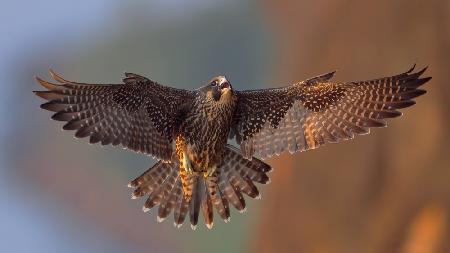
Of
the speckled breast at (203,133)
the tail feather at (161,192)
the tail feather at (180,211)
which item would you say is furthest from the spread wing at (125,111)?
the tail feather at (180,211)

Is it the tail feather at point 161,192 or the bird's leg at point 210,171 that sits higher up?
the bird's leg at point 210,171

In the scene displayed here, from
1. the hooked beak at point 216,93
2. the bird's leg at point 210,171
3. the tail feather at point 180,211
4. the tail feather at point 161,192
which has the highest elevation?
the hooked beak at point 216,93

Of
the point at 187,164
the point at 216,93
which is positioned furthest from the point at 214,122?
the point at 187,164

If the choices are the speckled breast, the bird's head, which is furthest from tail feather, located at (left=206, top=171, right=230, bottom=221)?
the bird's head

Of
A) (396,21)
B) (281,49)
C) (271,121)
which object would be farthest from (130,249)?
(271,121)

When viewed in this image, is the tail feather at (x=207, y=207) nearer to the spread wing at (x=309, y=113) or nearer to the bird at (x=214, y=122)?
the bird at (x=214, y=122)

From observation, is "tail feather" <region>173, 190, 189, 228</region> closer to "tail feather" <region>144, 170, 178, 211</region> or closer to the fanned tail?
the fanned tail

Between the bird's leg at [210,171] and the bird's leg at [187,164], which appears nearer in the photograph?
the bird's leg at [187,164]

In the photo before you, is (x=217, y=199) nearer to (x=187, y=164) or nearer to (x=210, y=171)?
(x=210, y=171)
